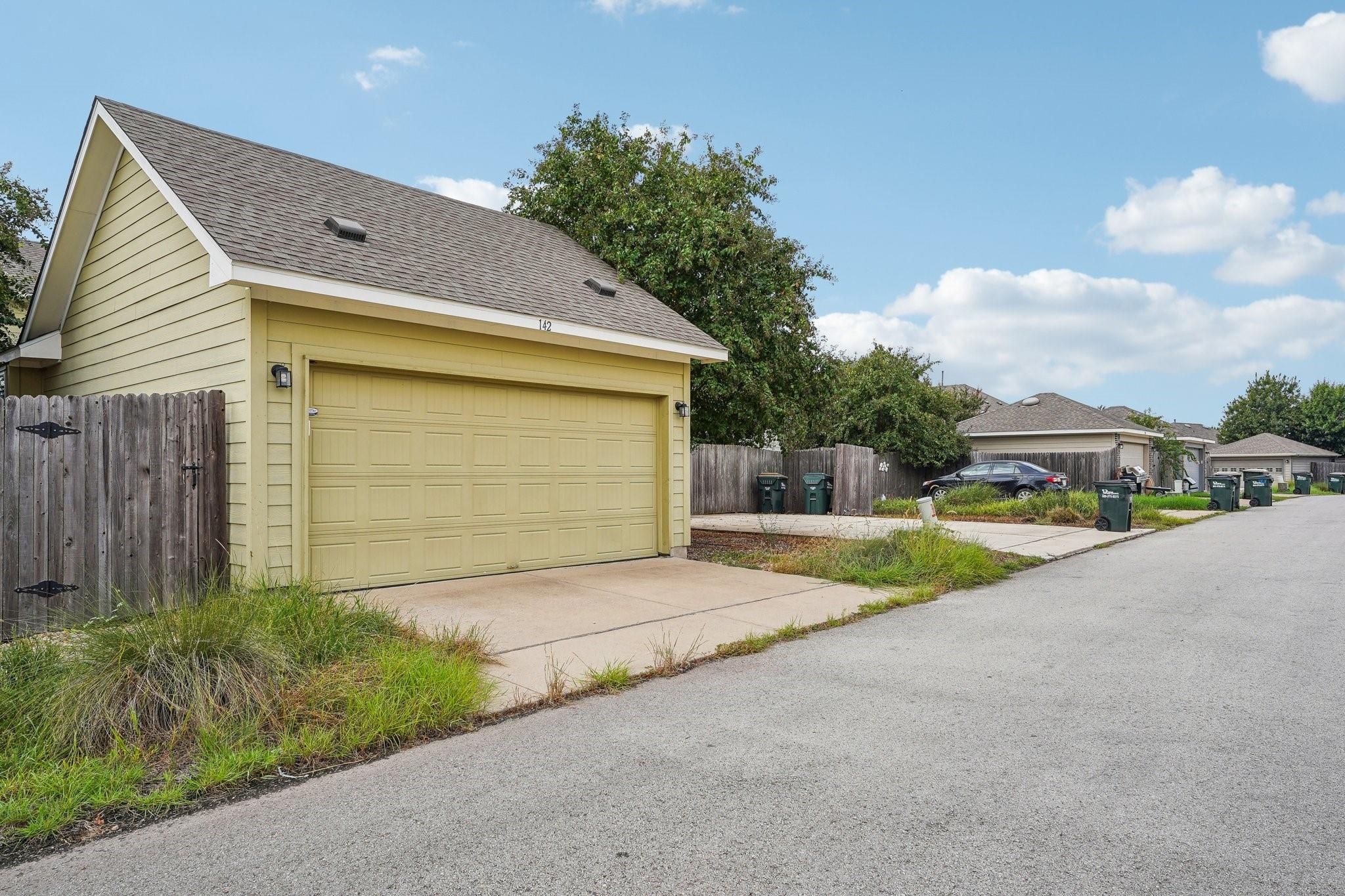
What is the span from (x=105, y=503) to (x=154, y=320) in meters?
2.80

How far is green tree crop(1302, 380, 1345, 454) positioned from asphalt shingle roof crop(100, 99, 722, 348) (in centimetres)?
5848

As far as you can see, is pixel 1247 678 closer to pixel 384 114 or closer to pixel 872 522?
pixel 872 522

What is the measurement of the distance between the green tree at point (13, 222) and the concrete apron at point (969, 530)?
1211cm

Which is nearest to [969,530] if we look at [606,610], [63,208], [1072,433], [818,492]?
[818,492]

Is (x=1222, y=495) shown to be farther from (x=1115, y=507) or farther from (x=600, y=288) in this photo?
(x=600, y=288)

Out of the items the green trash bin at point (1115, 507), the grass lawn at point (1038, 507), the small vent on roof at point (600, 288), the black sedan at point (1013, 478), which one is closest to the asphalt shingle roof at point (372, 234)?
the small vent on roof at point (600, 288)

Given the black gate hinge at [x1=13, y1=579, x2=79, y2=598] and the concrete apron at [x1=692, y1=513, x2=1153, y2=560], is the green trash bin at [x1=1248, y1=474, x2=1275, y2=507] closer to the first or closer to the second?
the concrete apron at [x1=692, y1=513, x2=1153, y2=560]

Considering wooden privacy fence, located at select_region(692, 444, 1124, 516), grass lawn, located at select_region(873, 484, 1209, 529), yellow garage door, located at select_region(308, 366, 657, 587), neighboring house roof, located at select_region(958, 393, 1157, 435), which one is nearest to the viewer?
yellow garage door, located at select_region(308, 366, 657, 587)

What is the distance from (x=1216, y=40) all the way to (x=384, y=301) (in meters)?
13.7

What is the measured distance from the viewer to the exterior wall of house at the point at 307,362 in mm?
6641

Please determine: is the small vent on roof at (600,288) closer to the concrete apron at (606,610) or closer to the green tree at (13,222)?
the concrete apron at (606,610)

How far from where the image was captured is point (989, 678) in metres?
4.91

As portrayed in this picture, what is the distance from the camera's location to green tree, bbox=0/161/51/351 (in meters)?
11.9

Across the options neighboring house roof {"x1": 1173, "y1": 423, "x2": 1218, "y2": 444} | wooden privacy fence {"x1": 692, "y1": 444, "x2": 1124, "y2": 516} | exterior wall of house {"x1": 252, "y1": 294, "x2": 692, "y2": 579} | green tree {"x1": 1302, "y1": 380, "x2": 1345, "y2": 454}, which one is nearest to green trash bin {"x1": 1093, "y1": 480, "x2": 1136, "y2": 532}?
wooden privacy fence {"x1": 692, "y1": 444, "x2": 1124, "y2": 516}
